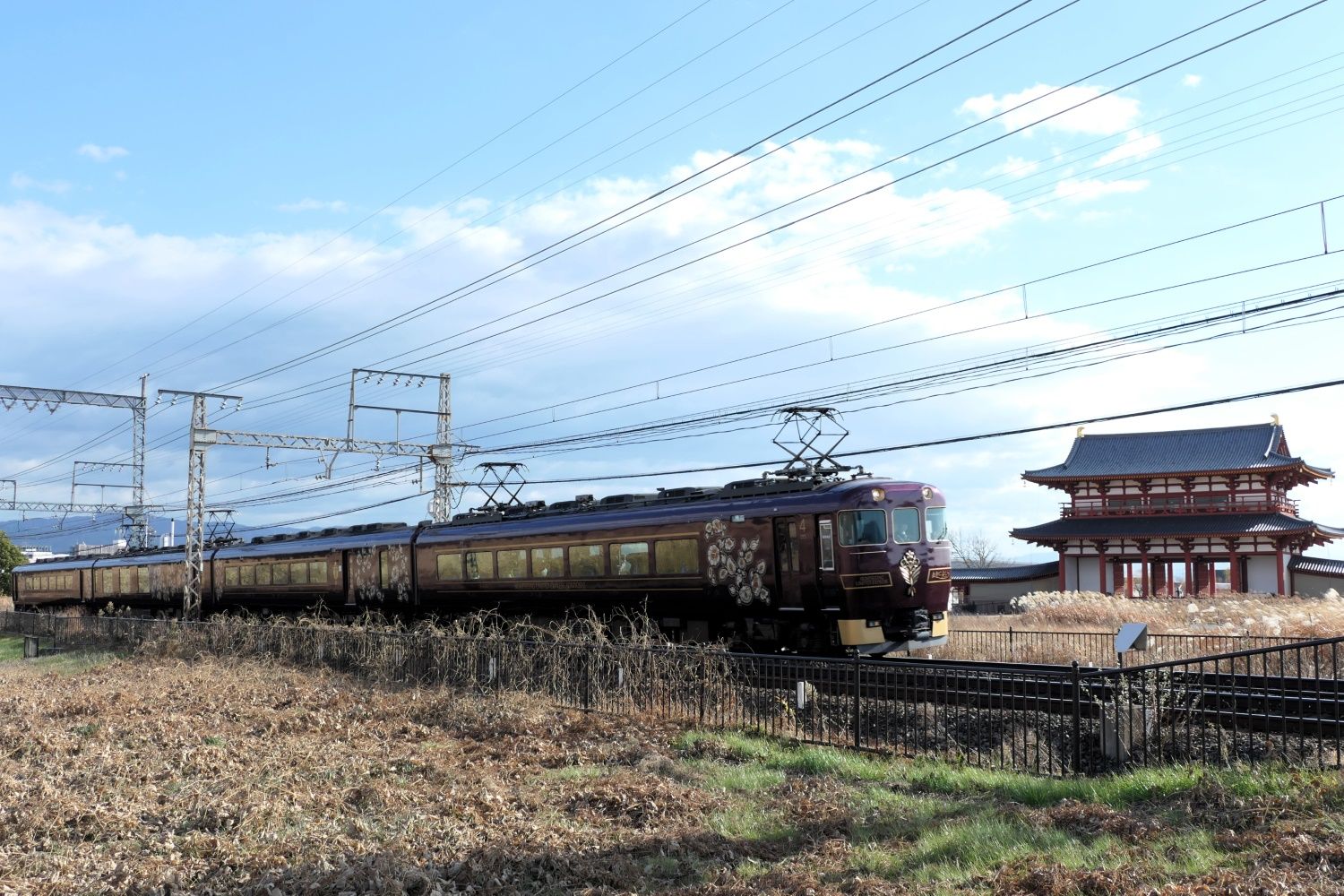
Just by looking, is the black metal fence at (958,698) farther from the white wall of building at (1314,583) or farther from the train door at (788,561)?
the white wall of building at (1314,583)

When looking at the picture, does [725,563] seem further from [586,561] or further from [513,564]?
[513,564]

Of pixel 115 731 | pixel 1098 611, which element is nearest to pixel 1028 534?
pixel 1098 611

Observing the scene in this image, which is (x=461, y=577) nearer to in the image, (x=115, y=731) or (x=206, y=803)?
(x=115, y=731)

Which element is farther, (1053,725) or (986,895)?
(1053,725)

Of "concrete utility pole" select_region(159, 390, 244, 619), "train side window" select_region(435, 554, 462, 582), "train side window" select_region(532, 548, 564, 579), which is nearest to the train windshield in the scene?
"train side window" select_region(532, 548, 564, 579)

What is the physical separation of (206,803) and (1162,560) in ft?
122

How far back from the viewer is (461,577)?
2220 cm

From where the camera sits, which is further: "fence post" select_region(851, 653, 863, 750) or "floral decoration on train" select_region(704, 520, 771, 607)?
"floral decoration on train" select_region(704, 520, 771, 607)

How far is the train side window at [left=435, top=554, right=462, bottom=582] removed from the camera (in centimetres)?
2228

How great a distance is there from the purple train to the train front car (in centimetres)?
2

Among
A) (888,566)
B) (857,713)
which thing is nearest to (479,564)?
(888,566)

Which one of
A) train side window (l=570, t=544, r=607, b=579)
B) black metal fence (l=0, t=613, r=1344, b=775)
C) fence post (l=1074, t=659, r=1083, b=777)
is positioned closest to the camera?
fence post (l=1074, t=659, r=1083, b=777)

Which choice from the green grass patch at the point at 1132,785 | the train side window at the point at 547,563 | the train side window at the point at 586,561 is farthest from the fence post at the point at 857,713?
the train side window at the point at 547,563

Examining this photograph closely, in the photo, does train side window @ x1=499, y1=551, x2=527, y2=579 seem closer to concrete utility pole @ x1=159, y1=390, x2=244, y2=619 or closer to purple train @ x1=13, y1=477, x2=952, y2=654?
purple train @ x1=13, y1=477, x2=952, y2=654
